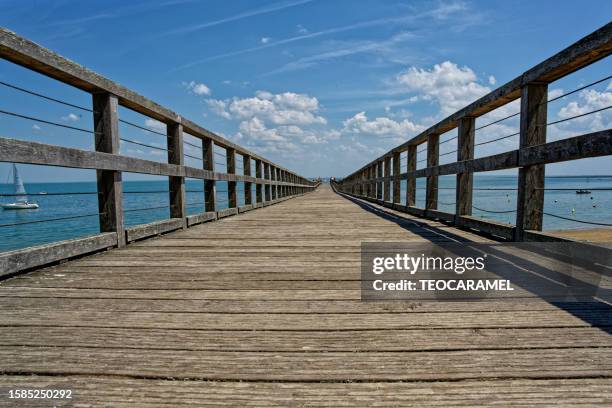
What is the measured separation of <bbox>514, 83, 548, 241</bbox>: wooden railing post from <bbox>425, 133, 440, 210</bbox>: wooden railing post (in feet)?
7.96

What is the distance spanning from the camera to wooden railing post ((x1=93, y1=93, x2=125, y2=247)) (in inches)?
115

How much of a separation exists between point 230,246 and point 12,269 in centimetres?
156

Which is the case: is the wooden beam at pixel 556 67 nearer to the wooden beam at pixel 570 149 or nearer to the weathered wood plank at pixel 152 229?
the wooden beam at pixel 570 149

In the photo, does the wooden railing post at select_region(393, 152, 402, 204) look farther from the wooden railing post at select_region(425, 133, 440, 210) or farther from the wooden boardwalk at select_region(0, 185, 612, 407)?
the wooden boardwalk at select_region(0, 185, 612, 407)

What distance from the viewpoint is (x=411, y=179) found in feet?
20.5

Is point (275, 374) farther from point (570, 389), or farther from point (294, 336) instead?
point (570, 389)

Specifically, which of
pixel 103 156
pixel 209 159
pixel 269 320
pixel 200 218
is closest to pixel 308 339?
pixel 269 320

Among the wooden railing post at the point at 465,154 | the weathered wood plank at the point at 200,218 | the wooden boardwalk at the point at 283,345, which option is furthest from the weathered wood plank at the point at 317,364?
the weathered wood plank at the point at 200,218

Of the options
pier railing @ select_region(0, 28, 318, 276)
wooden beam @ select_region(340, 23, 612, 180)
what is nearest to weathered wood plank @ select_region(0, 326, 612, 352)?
pier railing @ select_region(0, 28, 318, 276)

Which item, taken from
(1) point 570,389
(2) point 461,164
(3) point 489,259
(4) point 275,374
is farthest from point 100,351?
(2) point 461,164

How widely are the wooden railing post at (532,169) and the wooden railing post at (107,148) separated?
3532 mm

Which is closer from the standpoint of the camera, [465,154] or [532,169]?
[532,169]

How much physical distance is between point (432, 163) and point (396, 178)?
2154 millimetres

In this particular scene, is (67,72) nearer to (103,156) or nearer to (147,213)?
(103,156)
